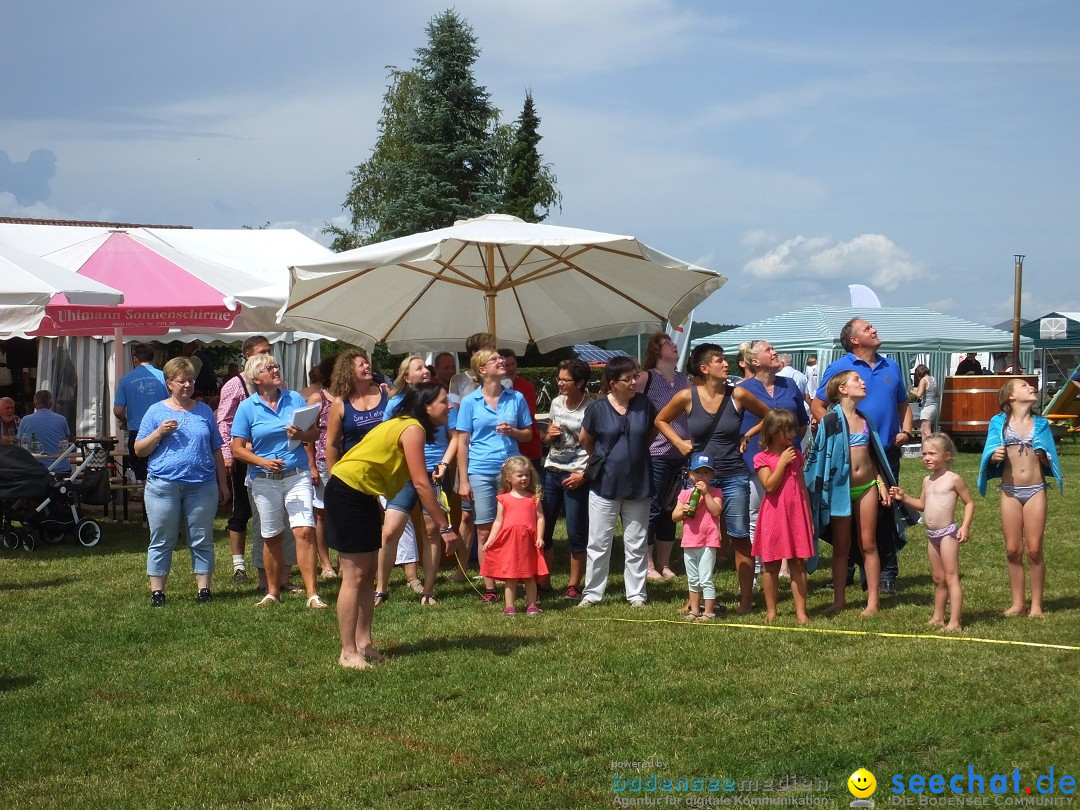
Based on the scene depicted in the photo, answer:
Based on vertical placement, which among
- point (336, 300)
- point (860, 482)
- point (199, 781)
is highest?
point (336, 300)

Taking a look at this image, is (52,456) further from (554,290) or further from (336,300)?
(554,290)

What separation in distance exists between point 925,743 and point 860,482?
126 inches

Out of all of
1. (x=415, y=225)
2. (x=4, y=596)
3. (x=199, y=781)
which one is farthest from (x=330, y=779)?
(x=415, y=225)

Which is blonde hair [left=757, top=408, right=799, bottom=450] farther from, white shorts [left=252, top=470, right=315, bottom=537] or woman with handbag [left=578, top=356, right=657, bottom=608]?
white shorts [left=252, top=470, right=315, bottom=537]

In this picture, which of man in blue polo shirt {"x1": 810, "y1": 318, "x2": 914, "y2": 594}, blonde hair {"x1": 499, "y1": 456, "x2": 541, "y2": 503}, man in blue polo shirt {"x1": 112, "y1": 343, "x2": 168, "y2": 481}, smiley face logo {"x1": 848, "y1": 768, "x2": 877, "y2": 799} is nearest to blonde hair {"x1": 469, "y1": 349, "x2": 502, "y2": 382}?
blonde hair {"x1": 499, "y1": 456, "x2": 541, "y2": 503}

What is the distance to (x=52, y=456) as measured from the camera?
13.1 meters

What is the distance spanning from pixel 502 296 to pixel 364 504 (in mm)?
5940

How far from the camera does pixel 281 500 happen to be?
8.77m

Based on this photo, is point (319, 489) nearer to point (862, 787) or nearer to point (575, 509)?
point (575, 509)

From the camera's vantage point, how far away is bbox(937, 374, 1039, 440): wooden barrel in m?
23.8

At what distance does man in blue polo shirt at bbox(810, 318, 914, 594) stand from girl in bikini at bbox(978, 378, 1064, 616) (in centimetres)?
85

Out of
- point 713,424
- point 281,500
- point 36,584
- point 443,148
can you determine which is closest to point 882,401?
point 713,424

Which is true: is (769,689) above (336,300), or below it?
below

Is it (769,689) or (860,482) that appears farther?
(860,482)
